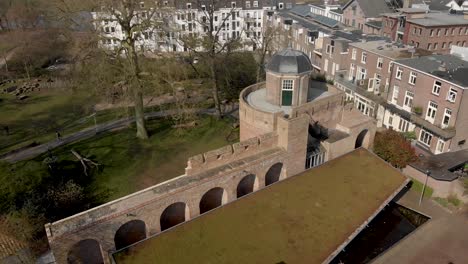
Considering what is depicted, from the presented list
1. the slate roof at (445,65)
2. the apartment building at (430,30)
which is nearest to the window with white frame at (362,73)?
the slate roof at (445,65)

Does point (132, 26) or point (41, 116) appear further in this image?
point (41, 116)

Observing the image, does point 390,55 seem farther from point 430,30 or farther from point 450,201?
point 450,201

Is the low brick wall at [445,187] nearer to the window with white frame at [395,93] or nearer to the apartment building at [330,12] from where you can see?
A: the window with white frame at [395,93]

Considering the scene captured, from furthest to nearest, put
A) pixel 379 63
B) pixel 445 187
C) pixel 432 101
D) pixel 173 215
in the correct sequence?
pixel 379 63 < pixel 432 101 < pixel 445 187 < pixel 173 215

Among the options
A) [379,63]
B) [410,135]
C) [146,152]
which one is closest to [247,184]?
[146,152]

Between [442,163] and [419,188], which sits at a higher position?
[442,163]

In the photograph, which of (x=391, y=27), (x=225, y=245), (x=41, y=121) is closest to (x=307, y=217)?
(x=225, y=245)

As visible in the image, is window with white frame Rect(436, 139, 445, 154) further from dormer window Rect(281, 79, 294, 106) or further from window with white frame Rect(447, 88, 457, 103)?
dormer window Rect(281, 79, 294, 106)
